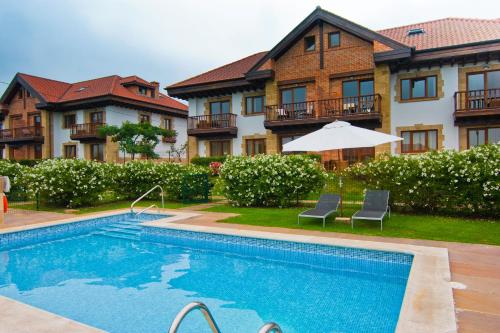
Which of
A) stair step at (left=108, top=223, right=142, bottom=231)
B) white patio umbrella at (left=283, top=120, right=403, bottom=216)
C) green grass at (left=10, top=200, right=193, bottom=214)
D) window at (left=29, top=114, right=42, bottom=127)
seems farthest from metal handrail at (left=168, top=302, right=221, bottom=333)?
window at (left=29, top=114, right=42, bottom=127)

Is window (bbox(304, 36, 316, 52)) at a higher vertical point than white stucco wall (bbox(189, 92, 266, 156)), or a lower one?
higher

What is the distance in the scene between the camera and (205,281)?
6062 mm

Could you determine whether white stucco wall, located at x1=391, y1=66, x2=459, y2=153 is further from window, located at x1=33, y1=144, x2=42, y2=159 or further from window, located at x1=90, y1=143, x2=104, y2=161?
window, located at x1=33, y1=144, x2=42, y2=159

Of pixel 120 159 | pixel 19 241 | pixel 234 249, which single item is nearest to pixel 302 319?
pixel 234 249

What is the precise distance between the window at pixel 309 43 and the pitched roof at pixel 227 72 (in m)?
4.28

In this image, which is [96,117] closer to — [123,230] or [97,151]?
[97,151]

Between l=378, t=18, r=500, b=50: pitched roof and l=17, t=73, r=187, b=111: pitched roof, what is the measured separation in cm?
2005

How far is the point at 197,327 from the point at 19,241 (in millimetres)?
Answer: 6526

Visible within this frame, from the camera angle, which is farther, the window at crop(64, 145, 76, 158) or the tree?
the window at crop(64, 145, 76, 158)

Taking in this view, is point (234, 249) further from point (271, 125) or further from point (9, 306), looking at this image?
point (271, 125)

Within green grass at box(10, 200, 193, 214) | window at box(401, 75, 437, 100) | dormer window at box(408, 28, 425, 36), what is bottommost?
green grass at box(10, 200, 193, 214)

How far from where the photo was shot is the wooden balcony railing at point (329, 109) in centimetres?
1845

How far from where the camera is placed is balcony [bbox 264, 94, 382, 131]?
18375 mm

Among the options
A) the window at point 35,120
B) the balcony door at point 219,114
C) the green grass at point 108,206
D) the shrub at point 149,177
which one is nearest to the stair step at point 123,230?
the green grass at point 108,206
